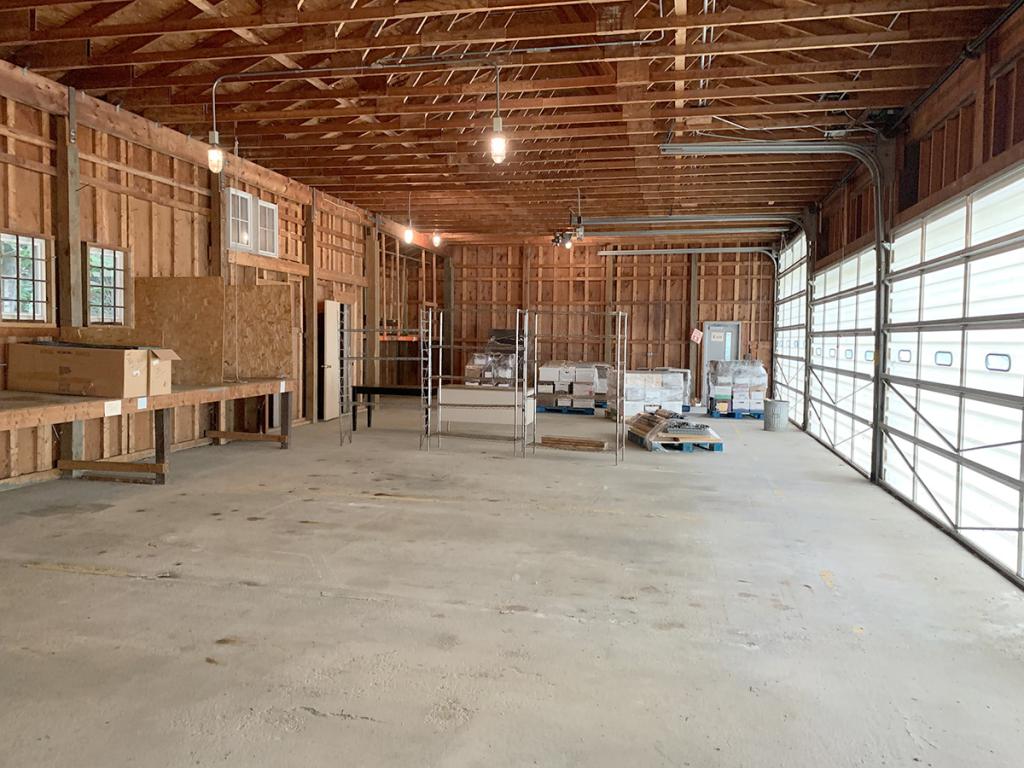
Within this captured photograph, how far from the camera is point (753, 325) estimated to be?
742 inches

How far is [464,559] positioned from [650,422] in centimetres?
719

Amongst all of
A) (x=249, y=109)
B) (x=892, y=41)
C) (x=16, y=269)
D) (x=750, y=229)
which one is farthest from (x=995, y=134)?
(x=750, y=229)

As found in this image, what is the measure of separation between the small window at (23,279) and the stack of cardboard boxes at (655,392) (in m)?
10.1

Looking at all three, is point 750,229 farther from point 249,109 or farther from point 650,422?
point 249,109

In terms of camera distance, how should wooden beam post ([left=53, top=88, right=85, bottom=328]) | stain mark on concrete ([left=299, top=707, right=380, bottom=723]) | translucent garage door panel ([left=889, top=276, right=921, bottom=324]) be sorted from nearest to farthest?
stain mark on concrete ([left=299, top=707, right=380, bottom=723]) < translucent garage door panel ([left=889, top=276, right=921, bottom=324]) < wooden beam post ([left=53, top=88, right=85, bottom=328])

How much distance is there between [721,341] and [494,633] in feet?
53.4

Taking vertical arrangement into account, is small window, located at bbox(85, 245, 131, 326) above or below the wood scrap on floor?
above

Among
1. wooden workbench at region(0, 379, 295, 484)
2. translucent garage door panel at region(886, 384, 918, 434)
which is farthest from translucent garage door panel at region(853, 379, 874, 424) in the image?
wooden workbench at region(0, 379, 295, 484)

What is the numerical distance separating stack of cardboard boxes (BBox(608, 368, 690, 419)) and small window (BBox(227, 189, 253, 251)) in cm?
775

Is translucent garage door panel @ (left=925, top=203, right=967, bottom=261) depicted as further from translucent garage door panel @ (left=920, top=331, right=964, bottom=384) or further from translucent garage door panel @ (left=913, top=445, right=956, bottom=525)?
translucent garage door panel @ (left=913, top=445, right=956, bottom=525)

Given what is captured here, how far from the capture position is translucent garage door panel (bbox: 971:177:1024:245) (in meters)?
5.35

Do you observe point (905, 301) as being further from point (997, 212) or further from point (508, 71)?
point (508, 71)

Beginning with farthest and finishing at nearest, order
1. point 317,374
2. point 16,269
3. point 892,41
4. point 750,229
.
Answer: point 750,229 < point 317,374 < point 16,269 < point 892,41

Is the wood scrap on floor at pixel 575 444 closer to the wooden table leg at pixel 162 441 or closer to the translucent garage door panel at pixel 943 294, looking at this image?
the translucent garage door panel at pixel 943 294
